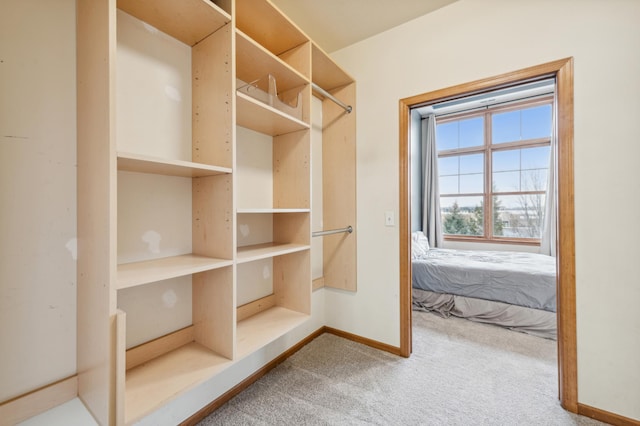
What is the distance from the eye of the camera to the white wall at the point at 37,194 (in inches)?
34.2

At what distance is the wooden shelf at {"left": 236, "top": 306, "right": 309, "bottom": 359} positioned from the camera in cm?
133

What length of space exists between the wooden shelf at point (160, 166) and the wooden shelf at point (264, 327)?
0.84 m

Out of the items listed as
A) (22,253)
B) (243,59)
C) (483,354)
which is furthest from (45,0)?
(483,354)

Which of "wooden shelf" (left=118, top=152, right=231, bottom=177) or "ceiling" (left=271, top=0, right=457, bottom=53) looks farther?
"ceiling" (left=271, top=0, right=457, bottom=53)

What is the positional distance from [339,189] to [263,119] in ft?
3.41

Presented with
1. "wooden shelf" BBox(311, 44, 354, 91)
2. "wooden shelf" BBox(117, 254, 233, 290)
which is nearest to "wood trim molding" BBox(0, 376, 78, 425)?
"wooden shelf" BBox(117, 254, 233, 290)

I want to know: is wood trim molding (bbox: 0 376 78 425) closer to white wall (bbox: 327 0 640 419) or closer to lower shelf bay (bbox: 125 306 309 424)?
lower shelf bay (bbox: 125 306 309 424)

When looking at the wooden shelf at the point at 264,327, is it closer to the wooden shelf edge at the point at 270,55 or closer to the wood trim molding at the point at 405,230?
the wood trim molding at the point at 405,230

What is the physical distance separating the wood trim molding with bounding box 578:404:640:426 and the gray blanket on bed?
1306 millimetres

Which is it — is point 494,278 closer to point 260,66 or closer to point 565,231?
point 565,231

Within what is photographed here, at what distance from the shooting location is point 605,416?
1.47 metres

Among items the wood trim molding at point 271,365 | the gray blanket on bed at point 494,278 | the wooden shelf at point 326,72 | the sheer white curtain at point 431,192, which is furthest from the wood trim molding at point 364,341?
the sheer white curtain at point 431,192

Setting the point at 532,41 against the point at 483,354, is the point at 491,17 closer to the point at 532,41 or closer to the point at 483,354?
the point at 532,41

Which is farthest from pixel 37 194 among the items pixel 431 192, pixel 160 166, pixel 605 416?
pixel 431 192
